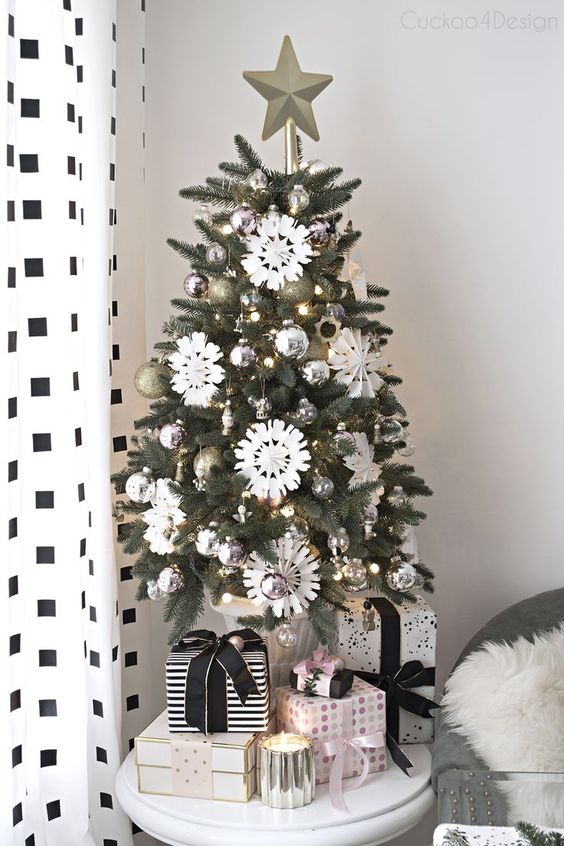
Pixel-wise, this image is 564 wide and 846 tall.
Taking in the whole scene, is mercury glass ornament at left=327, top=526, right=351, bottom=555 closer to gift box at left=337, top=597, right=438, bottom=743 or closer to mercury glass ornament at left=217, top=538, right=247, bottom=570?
mercury glass ornament at left=217, top=538, right=247, bottom=570

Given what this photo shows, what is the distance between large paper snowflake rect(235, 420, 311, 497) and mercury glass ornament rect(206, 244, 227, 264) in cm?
31

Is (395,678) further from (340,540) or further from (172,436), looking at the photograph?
(172,436)

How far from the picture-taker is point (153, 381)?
1508 millimetres

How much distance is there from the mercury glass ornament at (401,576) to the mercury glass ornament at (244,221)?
669 mm

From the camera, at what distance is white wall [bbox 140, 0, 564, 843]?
79.6 inches

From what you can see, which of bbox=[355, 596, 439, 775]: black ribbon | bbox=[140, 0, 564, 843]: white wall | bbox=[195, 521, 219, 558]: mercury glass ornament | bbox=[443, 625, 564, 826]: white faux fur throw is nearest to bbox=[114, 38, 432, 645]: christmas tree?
bbox=[195, 521, 219, 558]: mercury glass ornament

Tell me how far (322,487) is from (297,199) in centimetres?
51

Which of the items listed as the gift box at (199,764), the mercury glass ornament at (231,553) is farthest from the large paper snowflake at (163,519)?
the gift box at (199,764)

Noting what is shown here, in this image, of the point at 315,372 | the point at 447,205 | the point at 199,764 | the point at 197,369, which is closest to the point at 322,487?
the point at 315,372

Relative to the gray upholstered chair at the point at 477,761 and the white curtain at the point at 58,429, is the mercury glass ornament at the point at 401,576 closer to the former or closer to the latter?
the gray upholstered chair at the point at 477,761

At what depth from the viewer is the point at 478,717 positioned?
1484 millimetres

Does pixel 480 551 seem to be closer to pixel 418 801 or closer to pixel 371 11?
pixel 418 801

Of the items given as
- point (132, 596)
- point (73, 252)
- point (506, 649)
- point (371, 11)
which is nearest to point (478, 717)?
point (506, 649)

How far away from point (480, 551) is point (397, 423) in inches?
27.0
